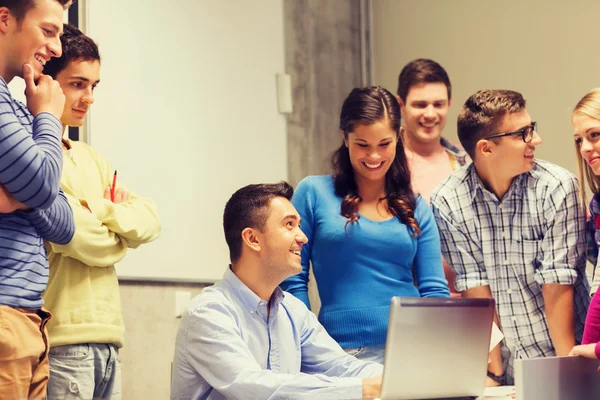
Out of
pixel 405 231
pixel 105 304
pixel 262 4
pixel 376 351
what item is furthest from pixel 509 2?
pixel 105 304

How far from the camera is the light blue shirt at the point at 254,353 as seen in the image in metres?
2.04

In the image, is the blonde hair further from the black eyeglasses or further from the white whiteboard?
the white whiteboard

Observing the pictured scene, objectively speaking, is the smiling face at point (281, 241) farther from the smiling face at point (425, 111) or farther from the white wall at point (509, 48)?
the white wall at point (509, 48)

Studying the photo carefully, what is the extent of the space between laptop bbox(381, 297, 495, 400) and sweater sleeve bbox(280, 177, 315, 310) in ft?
2.73

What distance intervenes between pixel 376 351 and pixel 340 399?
63 centimetres

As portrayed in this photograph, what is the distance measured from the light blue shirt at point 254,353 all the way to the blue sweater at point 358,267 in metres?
0.19

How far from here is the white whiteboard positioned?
353 centimetres

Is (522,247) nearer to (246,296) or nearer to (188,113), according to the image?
(246,296)

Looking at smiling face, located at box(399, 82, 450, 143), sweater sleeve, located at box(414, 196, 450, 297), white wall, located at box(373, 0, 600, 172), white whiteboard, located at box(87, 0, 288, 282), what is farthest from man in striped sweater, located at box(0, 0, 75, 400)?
white wall, located at box(373, 0, 600, 172)

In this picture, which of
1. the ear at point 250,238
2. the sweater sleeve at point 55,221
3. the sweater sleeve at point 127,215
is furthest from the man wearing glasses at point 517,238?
the sweater sleeve at point 55,221

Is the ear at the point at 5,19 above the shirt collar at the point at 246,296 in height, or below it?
above

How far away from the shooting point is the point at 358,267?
8.80 feet

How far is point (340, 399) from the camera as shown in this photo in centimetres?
202

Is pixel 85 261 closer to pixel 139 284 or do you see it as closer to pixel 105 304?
pixel 105 304
